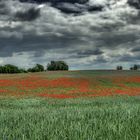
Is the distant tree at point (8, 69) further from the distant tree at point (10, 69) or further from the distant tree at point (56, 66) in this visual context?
the distant tree at point (56, 66)

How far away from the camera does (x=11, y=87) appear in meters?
41.0

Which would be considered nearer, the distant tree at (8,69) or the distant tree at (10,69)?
the distant tree at (8,69)

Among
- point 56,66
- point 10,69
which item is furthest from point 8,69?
point 56,66

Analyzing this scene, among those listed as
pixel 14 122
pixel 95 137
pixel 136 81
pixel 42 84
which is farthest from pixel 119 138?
pixel 136 81

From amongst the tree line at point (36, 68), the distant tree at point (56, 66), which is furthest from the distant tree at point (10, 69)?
the distant tree at point (56, 66)

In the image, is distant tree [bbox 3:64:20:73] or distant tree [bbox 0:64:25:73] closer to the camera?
distant tree [bbox 0:64:25:73]

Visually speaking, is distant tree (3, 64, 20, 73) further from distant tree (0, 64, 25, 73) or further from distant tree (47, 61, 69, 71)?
distant tree (47, 61, 69, 71)

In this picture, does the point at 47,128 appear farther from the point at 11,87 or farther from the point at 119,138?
the point at 11,87

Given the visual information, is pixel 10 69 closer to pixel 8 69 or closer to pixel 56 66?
pixel 8 69

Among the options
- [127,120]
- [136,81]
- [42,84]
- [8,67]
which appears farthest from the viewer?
[8,67]

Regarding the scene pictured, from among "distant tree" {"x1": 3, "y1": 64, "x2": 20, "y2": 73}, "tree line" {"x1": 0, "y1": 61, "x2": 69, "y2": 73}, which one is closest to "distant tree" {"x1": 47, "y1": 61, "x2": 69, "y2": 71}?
"tree line" {"x1": 0, "y1": 61, "x2": 69, "y2": 73}

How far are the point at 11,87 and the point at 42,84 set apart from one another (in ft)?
16.0

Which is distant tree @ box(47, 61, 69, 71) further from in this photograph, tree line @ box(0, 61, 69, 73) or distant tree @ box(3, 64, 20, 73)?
distant tree @ box(3, 64, 20, 73)

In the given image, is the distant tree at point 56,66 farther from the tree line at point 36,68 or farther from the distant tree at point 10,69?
the distant tree at point 10,69
